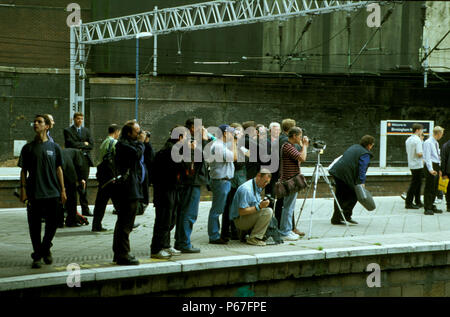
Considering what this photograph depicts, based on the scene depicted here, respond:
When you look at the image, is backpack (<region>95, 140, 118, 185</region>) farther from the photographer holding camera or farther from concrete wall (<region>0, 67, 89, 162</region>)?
concrete wall (<region>0, 67, 89, 162</region>)

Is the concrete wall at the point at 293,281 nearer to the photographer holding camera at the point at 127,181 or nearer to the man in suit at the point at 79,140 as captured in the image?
the photographer holding camera at the point at 127,181

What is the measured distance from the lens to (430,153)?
1322cm

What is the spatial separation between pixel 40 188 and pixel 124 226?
110cm

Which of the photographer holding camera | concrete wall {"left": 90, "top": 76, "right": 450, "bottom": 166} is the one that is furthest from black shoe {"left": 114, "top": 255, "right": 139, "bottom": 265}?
concrete wall {"left": 90, "top": 76, "right": 450, "bottom": 166}

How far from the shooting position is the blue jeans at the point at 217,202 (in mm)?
8898

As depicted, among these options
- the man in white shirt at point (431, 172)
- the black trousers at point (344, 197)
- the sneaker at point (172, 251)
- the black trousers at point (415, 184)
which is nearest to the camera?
the sneaker at point (172, 251)

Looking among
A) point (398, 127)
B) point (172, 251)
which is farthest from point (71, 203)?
point (398, 127)

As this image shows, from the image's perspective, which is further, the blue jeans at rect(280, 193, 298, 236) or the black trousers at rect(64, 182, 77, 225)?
the black trousers at rect(64, 182, 77, 225)

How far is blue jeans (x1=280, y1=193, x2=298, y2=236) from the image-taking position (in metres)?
9.41

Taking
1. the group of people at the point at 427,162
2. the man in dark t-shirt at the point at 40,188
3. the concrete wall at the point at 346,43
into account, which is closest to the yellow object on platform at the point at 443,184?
the group of people at the point at 427,162

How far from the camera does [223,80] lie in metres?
30.3

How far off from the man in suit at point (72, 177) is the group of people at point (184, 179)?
2 centimetres

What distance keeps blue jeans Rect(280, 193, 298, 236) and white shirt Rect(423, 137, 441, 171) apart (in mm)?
4829
